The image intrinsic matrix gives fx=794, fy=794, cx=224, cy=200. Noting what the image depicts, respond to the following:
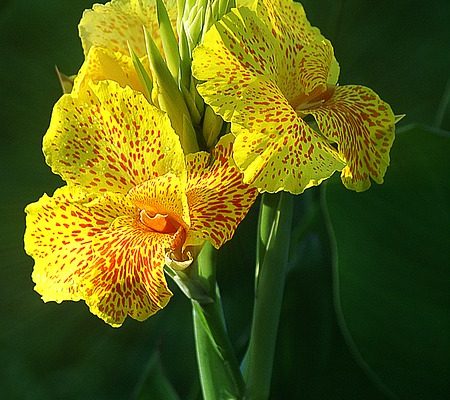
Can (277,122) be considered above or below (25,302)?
above

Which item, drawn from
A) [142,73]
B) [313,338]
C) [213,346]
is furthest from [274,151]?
[313,338]

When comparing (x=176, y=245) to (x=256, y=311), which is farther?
(x=256, y=311)

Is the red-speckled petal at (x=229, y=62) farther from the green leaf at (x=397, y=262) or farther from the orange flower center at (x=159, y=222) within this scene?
the green leaf at (x=397, y=262)

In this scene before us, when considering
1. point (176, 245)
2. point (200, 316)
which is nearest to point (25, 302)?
point (200, 316)

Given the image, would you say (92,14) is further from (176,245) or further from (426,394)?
(426,394)

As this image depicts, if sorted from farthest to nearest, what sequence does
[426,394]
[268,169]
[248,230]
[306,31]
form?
1. [248,230]
2. [426,394]
3. [306,31]
4. [268,169]

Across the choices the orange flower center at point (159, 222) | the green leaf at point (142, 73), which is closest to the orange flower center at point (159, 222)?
the orange flower center at point (159, 222)

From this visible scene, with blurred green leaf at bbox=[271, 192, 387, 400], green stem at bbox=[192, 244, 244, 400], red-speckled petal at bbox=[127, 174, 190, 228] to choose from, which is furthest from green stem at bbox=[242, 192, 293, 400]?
blurred green leaf at bbox=[271, 192, 387, 400]
